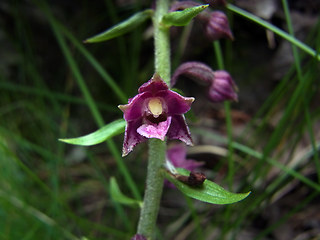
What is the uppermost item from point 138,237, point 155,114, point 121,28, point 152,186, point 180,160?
point 121,28

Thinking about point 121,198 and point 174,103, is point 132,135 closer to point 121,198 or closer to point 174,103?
point 174,103

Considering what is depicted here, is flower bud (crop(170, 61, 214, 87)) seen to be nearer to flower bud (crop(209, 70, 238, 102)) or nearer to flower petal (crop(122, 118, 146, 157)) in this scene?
flower bud (crop(209, 70, 238, 102))

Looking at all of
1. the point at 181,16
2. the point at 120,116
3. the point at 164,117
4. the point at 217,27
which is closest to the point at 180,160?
the point at 164,117

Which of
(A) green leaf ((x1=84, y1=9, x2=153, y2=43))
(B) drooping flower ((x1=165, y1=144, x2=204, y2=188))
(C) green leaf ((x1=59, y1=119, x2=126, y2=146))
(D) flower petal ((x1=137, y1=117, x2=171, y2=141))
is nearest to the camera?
(D) flower petal ((x1=137, y1=117, x2=171, y2=141))

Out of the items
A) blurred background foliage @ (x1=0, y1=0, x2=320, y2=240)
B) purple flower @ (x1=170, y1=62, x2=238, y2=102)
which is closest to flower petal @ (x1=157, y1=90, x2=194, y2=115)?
purple flower @ (x1=170, y1=62, x2=238, y2=102)

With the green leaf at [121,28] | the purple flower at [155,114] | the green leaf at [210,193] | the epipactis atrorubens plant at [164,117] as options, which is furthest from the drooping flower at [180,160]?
the green leaf at [121,28]

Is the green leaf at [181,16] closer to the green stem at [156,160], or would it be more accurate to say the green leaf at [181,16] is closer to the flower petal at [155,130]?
the green stem at [156,160]
